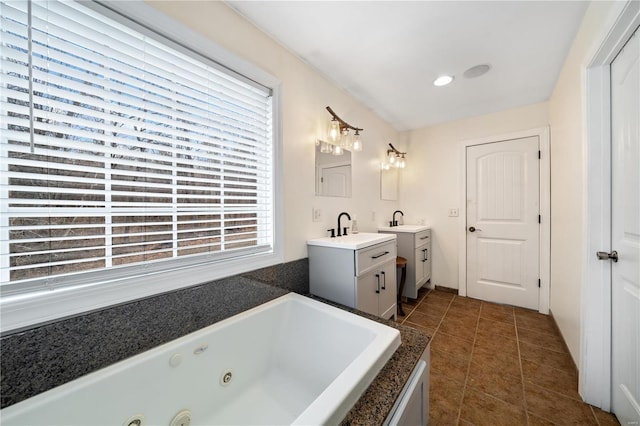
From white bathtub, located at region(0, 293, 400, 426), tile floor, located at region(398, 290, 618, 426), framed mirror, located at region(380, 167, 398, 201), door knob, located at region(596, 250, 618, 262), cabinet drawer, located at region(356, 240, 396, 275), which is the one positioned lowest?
tile floor, located at region(398, 290, 618, 426)

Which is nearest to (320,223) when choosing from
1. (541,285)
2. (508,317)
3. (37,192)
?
(37,192)

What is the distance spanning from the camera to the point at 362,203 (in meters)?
2.56

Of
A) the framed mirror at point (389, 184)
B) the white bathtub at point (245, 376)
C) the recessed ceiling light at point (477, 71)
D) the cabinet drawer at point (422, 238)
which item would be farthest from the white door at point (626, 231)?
the framed mirror at point (389, 184)

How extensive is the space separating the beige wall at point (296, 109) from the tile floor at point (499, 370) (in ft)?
4.13

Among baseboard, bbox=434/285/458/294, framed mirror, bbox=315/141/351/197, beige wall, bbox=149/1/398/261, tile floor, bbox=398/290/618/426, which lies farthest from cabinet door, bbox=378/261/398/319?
baseboard, bbox=434/285/458/294

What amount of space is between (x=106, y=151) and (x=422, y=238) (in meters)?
2.97

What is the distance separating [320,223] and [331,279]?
1.64 ft

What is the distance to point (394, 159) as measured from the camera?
9.93ft

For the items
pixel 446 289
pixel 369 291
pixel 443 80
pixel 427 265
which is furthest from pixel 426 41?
pixel 446 289

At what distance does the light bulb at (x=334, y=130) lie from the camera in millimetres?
1973

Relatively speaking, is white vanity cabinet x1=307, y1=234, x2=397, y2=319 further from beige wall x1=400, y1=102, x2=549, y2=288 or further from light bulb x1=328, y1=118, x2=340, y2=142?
beige wall x1=400, y1=102, x2=549, y2=288

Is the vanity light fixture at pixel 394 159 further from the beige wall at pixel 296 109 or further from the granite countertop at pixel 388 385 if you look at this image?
the granite countertop at pixel 388 385

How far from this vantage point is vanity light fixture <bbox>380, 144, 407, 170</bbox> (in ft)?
9.78

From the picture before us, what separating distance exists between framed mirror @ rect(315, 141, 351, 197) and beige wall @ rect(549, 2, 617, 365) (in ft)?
5.26
